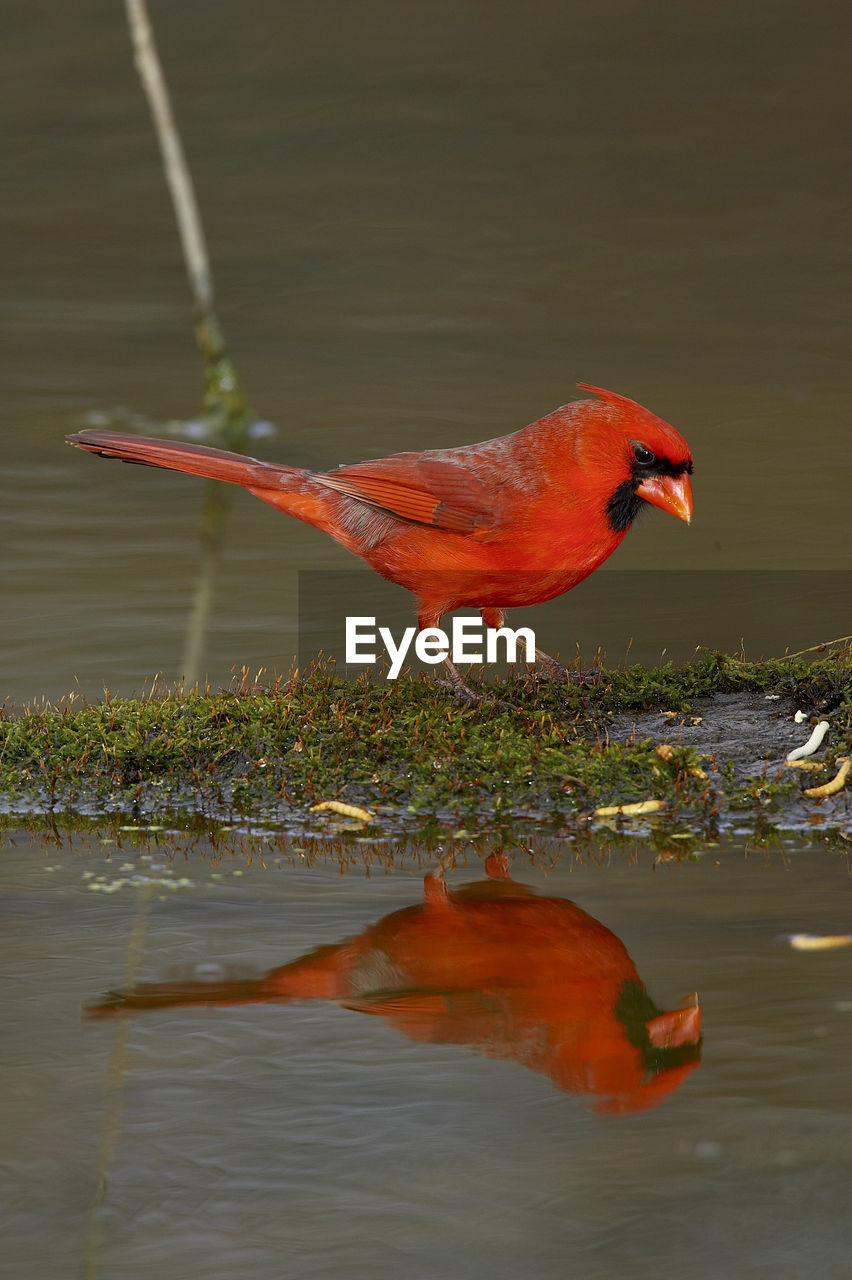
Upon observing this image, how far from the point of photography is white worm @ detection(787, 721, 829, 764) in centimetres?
491

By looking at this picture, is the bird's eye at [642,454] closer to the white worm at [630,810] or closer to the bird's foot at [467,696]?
the bird's foot at [467,696]

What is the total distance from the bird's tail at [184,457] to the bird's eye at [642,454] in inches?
50.3

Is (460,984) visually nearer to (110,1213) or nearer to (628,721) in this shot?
(110,1213)

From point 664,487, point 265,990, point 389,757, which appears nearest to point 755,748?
point 664,487

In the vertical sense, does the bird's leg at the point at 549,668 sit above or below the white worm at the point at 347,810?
above

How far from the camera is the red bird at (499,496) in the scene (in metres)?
4.96

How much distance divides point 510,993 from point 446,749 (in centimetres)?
169

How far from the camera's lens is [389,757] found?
502 centimetres

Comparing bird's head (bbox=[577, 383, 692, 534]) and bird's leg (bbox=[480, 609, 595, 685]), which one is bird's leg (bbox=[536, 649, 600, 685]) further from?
bird's head (bbox=[577, 383, 692, 534])

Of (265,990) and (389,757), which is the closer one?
(265,990)

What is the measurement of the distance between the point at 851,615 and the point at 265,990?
178 inches

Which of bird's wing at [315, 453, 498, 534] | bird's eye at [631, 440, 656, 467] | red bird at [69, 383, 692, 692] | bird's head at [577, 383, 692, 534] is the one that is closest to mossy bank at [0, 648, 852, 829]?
red bird at [69, 383, 692, 692]

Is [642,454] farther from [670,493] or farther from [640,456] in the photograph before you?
[670,493]

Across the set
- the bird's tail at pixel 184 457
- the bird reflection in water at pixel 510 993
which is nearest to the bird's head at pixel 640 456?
the bird's tail at pixel 184 457
